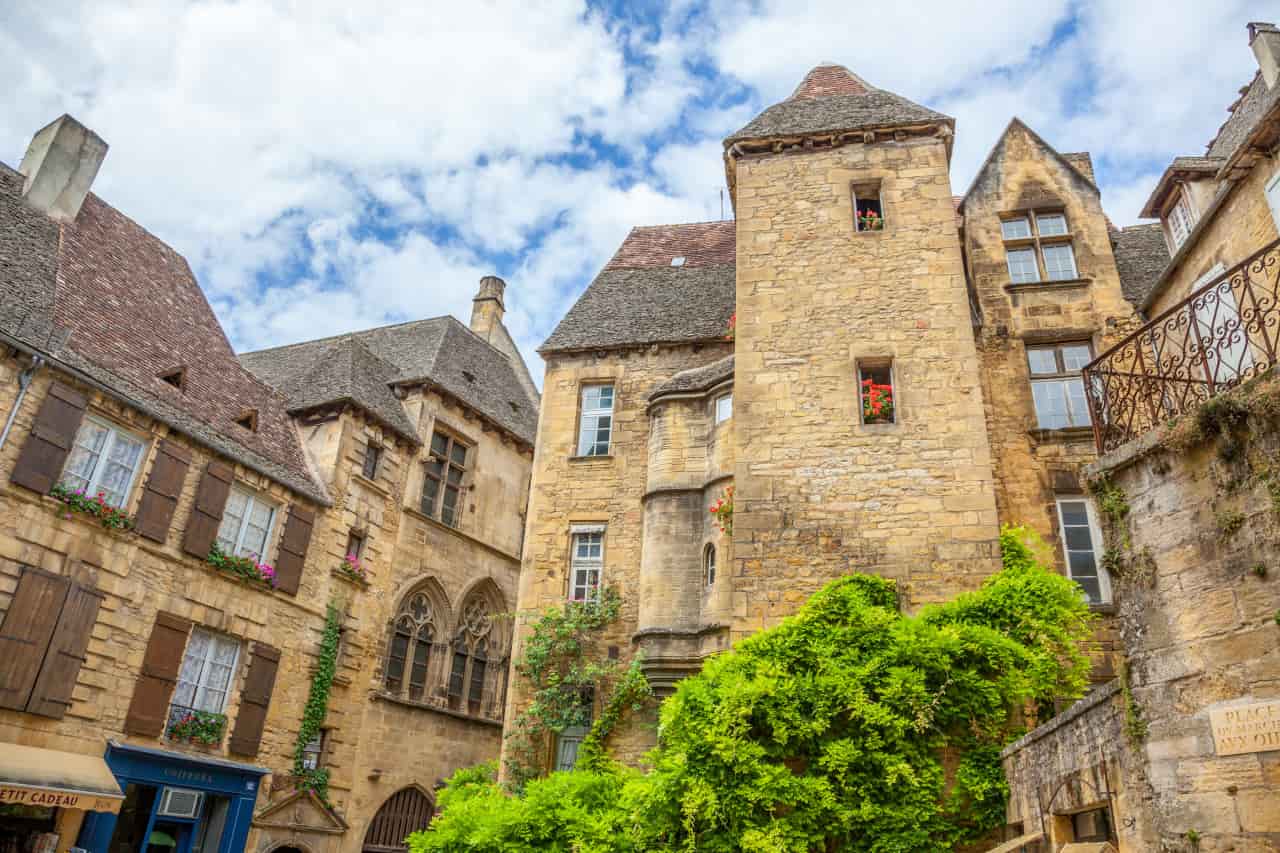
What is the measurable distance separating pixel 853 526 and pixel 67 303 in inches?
465

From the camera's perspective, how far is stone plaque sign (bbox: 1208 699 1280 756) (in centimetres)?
457

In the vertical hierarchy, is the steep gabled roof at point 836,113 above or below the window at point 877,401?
above

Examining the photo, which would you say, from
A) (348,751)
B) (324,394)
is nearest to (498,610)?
(348,751)

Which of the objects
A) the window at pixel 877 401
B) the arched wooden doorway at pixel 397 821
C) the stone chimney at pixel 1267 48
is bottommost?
the arched wooden doorway at pixel 397 821

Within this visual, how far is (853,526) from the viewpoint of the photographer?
10.8m

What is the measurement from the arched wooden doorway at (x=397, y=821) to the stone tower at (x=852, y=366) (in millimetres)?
9607

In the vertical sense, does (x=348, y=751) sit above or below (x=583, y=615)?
below

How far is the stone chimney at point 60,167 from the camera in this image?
14773 millimetres

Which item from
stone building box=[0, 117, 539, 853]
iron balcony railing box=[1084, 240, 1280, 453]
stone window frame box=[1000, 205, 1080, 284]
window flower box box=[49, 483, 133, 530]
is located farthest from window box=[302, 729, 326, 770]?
iron balcony railing box=[1084, 240, 1280, 453]

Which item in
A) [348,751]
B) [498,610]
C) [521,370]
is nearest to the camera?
[348,751]

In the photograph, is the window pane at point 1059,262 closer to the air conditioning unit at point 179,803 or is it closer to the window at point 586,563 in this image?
the window at point 586,563

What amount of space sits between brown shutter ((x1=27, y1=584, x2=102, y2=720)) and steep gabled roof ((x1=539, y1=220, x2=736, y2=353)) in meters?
7.55

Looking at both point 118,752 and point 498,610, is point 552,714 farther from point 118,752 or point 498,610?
point 498,610

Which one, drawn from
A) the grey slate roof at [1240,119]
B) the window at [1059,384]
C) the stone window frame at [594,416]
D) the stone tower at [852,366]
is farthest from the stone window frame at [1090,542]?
the stone window frame at [594,416]
